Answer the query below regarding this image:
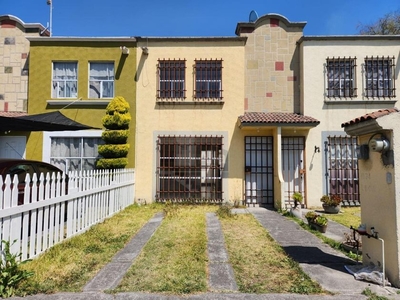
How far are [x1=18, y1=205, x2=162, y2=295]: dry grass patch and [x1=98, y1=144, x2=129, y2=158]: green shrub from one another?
337 cm

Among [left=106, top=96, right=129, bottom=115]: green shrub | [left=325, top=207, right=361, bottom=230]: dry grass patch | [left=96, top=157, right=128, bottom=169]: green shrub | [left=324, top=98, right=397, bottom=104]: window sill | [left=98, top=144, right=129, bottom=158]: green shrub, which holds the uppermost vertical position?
[left=324, top=98, right=397, bottom=104]: window sill

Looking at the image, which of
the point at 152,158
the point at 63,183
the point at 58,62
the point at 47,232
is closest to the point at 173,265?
the point at 47,232

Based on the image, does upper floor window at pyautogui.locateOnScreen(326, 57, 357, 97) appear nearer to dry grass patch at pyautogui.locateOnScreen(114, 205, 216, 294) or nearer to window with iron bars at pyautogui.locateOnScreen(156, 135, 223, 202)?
window with iron bars at pyautogui.locateOnScreen(156, 135, 223, 202)

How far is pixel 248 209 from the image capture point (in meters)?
10.3

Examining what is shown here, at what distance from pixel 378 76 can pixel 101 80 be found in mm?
11074

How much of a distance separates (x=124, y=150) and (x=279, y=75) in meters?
6.85

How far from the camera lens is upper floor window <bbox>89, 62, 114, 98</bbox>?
11508mm

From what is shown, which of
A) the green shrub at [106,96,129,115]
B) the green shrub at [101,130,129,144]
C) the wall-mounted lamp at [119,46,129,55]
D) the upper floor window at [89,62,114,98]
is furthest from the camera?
the upper floor window at [89,62,114,98]

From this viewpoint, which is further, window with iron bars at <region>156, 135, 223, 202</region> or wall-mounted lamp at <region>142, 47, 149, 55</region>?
wall-mounted lamp at <region>142, 47, 149, 55</region>

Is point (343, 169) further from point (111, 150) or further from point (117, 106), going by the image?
point (117, 106)

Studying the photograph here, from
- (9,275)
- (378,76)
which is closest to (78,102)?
(9,275)

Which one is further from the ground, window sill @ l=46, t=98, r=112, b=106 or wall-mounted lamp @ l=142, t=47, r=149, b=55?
wall-mounted lamp @ l=142, t=47, r=149, b=55

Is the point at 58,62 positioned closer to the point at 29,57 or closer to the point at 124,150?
the point at 29,57

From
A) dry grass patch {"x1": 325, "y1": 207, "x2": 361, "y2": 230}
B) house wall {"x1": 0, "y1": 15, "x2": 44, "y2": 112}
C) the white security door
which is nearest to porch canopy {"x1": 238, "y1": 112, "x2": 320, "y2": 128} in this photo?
dry grass patch {"x1": 325, "y1": 207, "x2": 361, "y2": 230}
